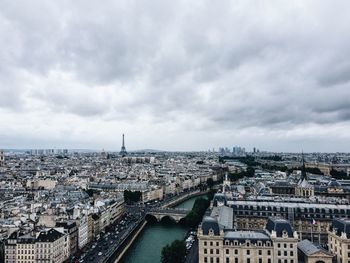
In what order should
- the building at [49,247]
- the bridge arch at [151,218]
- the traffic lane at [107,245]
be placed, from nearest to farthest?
the building at [49,247]
the traffic lane at [107,245]
the bridge arch at [151,218]

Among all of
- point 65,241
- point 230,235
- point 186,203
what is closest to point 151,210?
point 186,203

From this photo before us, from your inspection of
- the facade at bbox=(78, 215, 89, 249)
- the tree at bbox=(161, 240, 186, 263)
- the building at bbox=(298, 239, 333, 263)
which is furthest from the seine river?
the building at bbox=(298, 239, 333, 263)

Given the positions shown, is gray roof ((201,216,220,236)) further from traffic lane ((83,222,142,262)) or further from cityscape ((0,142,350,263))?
traffic lane ((83,222,142,262))

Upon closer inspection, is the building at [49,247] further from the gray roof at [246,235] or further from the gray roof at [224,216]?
the gray roof at [246,235]

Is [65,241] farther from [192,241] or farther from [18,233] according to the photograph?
[192,241]

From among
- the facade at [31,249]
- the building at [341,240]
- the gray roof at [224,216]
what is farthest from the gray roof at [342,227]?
the facade at [31,249]

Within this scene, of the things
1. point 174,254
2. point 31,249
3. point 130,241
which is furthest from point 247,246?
point 31,249
